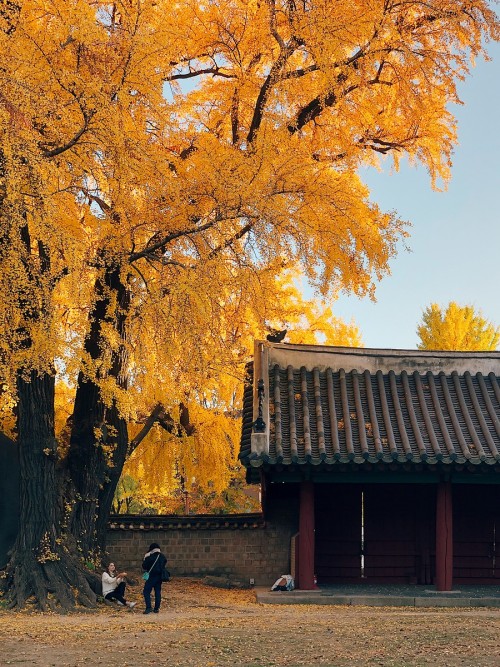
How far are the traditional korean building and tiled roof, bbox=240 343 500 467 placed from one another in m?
0.03

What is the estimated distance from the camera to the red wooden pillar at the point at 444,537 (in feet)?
59.4

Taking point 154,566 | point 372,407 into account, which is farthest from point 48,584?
point 372,407

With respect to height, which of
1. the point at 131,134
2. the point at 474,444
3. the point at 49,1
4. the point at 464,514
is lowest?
the point at 464,514

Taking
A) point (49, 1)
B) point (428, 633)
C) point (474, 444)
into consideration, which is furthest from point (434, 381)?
point (49, 1)

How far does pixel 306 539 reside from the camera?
18141 mm

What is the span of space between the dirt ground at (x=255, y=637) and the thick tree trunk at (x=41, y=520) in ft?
2.74

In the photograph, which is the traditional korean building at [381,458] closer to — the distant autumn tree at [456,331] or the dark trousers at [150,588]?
the dark trousers at [150,588]

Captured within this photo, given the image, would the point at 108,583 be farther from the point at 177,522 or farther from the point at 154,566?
the point at 177,522

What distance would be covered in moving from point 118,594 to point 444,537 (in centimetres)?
609

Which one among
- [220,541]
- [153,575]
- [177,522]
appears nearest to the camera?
[153,575]

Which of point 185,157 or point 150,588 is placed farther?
point 185,157

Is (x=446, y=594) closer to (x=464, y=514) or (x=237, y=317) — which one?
(x=464, y=514)

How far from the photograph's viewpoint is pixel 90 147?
14.7 meters

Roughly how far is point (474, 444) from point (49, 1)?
10.7 m
